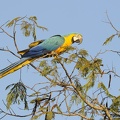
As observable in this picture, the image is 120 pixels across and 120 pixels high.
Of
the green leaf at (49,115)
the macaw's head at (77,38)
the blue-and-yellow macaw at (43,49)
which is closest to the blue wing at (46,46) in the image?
the blue-and-yellow macaw at (43,49)

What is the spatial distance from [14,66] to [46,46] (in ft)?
3.21

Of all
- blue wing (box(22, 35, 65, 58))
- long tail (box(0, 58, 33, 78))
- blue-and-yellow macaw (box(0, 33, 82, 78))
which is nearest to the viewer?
long tail (box(0, 58, 33, 78))

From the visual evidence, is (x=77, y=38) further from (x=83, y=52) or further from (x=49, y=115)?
A: (x=49, y=115)

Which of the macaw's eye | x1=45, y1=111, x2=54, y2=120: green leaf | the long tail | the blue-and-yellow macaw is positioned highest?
the macaw's eye

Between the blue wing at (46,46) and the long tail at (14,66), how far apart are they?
0.11m

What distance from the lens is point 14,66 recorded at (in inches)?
195

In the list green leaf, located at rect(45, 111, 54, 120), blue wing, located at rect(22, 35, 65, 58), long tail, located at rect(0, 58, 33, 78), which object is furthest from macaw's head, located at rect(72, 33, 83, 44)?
green leaf, located at rect(45, 111, 54, 120)

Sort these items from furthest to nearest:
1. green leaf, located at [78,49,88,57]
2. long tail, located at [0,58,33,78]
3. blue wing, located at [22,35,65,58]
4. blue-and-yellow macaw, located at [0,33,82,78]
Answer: blue wing, located at [22,35,65,58] < blue-and-yellow macaw, located at [0,33,82,78] < long tail, located at [0,58,33,78] < green leaf, located at [78,49,88,57]

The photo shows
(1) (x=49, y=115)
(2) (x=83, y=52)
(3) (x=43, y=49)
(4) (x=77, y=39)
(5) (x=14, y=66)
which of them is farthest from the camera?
(4) (x=77, y=39)

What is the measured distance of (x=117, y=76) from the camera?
419cm

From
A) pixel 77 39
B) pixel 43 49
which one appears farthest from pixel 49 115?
pixel 77 39

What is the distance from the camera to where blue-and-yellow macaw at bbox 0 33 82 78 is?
4.98m

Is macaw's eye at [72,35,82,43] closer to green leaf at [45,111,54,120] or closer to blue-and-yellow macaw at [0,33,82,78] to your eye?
blue-and-yellow macaw at [0,33,82,78]

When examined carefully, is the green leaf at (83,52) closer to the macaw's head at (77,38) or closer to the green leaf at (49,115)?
the green leaf at (49,115)
